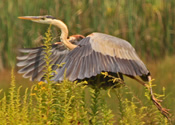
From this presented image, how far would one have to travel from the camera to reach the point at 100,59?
4.30 meters

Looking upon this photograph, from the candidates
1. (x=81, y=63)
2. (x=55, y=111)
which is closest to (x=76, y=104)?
(x=55, y=111)

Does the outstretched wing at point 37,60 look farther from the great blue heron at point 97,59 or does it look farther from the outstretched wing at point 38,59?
the great blue heron at point 97,59

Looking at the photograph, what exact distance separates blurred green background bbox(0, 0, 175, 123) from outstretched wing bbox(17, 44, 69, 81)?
2.70 meters

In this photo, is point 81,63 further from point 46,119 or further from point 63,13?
point 63,13

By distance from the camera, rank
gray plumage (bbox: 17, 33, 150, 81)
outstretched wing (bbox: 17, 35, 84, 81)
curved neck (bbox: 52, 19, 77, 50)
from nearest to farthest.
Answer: gray plumage (bbox: 17, 33, 150, 81) < curved neck (bbox: 52, 19, 77, 50) < outstretched wing (bbox: 17, 35, 84, 81)

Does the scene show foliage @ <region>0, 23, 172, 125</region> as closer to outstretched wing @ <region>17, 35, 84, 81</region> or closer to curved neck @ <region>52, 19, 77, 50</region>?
curved neck @ <region>52, 19, 77, 50</region>

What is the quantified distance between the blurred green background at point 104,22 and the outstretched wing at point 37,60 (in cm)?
270

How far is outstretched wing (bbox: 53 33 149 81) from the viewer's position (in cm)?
410

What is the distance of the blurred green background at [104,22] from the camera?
321 inches

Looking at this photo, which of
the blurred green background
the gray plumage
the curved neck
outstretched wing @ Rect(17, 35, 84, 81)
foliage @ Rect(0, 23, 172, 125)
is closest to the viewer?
foliage @ Rect(0, 23, 172, 125)

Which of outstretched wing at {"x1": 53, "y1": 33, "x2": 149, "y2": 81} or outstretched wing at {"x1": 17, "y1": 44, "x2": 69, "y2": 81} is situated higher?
outstretched wing at {"x1": 53, "y1": 33, "x2": 149, "y2": 81}

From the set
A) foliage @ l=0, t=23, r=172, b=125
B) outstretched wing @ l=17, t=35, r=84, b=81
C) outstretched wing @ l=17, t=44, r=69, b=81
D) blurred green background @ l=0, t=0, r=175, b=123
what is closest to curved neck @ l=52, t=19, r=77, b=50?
outstretched wing @ l=17, t=35, r=84, b=81

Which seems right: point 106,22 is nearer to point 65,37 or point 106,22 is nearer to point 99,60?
point 65,37

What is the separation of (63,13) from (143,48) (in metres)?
1.67
